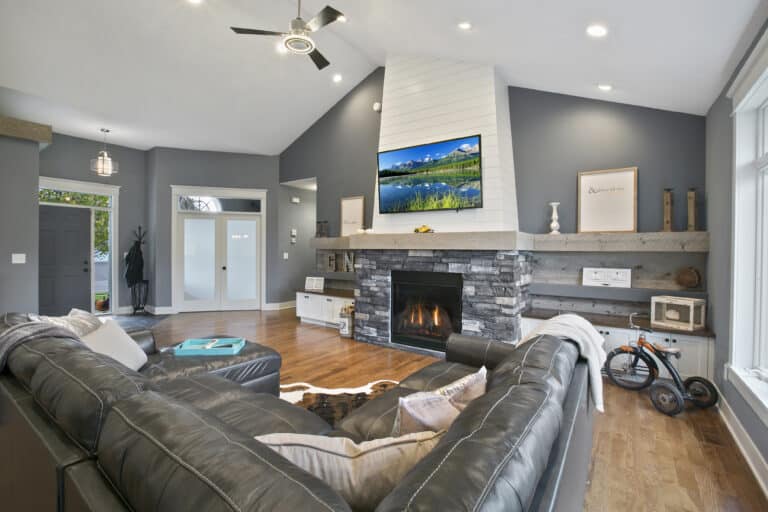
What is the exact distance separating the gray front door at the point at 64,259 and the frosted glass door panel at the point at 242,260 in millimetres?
2371

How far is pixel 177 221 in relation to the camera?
24.5 ft

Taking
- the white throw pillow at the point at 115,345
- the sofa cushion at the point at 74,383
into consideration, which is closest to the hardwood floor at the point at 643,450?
the white throw pillow at the point at 115,345

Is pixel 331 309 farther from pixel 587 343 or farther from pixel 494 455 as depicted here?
pixel 494 455

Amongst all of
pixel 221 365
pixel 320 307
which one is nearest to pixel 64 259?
pixel 320 307

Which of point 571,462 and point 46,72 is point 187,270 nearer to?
point 46,72

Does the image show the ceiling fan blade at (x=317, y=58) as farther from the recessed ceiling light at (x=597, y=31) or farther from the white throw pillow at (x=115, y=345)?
the white throw pillow at (x=115, y=345)

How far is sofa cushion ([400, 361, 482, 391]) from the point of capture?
2.30 meters

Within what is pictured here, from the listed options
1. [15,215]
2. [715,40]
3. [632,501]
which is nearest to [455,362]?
[632,501]

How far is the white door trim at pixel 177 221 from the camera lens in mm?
7430

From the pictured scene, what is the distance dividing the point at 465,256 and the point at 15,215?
539cm

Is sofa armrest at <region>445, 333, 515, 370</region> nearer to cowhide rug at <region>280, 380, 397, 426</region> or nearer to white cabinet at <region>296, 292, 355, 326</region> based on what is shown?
cowhide rug at <region>280, 380, 397, 426</region>

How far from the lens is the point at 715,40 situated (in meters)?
2.46

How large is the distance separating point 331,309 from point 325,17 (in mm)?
4069

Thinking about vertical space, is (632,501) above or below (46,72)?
below
